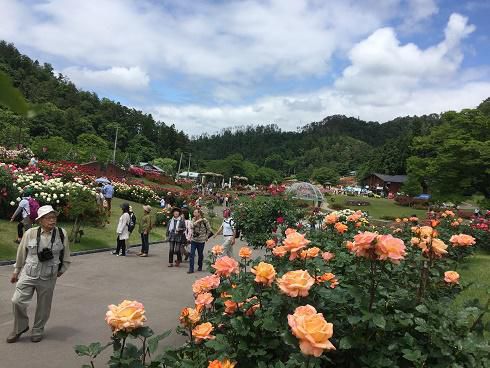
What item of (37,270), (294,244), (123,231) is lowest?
(123,231)

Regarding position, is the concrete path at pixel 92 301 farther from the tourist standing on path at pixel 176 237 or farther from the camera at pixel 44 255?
the camera at pixel 44 255

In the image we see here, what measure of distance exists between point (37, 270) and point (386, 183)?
7268 cm

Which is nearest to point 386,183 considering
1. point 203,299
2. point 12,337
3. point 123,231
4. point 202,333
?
point 123,231

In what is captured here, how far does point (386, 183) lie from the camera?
240 ft

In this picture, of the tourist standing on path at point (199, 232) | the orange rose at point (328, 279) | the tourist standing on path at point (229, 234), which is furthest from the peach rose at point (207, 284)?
the tourist standing on path at point (229, 234)

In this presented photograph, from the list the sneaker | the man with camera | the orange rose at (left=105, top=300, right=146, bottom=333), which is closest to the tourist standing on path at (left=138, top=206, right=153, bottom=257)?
the man with camera

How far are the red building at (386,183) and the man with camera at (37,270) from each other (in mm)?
68538

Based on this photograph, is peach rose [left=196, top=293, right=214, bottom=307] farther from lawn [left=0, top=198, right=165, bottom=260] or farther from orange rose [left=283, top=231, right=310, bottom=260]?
lawn [left=0, top=198, right=165, bottom=260]

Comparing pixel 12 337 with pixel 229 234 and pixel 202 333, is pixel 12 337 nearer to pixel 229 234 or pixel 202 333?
pixel 202 333

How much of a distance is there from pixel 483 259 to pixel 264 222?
5906mm

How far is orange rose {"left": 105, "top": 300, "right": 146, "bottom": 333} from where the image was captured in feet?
7.15

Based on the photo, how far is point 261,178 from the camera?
96000mm

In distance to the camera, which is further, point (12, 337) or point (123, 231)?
point (123, 231)

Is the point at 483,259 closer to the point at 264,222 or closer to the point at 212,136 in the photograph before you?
the point at 264,222
